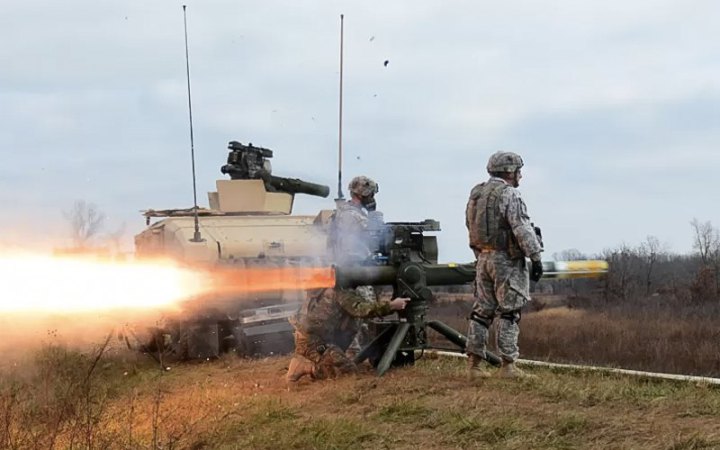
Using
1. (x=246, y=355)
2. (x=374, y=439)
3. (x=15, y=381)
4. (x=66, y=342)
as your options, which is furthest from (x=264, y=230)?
(x=374, y=439)

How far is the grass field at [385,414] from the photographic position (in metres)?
5.42

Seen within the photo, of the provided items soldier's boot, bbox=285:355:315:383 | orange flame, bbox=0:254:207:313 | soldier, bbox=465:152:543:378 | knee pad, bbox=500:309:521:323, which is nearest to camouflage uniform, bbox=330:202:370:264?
soldier's boot, bbox=285:355:315:383

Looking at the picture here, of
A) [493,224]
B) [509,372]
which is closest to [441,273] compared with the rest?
[493,224]

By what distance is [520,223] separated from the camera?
25.0ft

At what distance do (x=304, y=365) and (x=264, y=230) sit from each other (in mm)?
4727

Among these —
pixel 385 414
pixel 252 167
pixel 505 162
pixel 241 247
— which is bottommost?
pixel 385 414

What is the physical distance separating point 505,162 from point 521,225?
68 centimetres

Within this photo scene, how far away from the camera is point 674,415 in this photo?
18.8 ft

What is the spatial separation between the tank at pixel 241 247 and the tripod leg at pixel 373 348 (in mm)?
998

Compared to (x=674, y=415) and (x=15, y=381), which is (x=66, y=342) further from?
(x=674, y=415)

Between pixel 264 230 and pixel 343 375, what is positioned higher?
A: pixel 264 230

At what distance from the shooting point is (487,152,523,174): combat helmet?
25.9 feet

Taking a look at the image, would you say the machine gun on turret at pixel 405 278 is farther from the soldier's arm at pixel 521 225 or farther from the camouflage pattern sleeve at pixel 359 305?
the soldier's arm at pixel 521 225

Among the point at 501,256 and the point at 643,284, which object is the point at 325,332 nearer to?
the point at 501,256
